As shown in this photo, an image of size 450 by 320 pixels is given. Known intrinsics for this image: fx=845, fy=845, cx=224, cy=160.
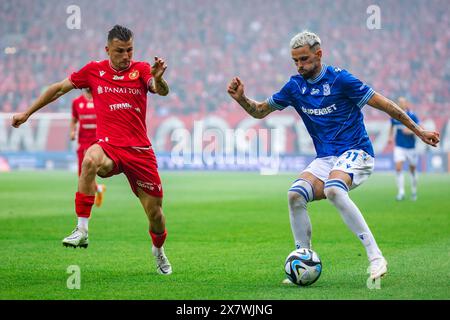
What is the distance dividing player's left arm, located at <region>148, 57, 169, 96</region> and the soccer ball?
2133mm

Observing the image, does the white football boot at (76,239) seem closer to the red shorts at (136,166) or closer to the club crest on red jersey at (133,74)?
the red shorts at (136,166)

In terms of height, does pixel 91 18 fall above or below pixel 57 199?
above

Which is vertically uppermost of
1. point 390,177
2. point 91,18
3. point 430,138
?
point 91,18

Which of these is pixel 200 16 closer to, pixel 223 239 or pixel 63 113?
pixel 63 113

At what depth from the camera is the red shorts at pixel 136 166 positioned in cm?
873

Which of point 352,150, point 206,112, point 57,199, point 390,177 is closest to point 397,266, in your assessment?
point 352,150

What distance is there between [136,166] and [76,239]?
106cm

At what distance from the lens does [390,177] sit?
32.9 m

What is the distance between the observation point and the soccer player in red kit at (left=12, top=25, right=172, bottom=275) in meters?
8.77

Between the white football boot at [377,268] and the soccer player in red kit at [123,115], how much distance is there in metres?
2.27

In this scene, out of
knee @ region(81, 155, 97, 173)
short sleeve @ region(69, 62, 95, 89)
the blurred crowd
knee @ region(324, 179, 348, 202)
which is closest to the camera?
knee @ region(324, 179, 348, 202)

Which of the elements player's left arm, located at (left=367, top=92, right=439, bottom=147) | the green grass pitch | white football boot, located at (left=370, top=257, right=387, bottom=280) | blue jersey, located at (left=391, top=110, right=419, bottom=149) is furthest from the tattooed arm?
blue jersey, located at (left=391, top=110, right=419, bottom=149)

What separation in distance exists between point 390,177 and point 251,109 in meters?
24.9

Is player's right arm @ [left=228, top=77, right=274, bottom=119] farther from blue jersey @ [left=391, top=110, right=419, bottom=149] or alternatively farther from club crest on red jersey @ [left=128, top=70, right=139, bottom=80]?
blue jersey @ [left=391, top=110, right=419, bottom=149]
